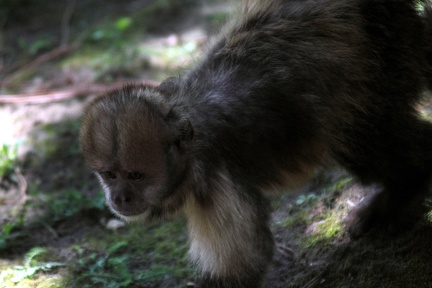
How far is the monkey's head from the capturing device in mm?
3725

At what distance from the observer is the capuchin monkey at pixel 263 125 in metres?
3.81

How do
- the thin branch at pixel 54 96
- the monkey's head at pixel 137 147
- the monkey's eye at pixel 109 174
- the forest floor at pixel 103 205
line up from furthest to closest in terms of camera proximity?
the thin branch at pixel 54 96
the forest floor at pixel 103 205
the monkey's eye at pixel 109 174
the monkey's head at pixel 137 147

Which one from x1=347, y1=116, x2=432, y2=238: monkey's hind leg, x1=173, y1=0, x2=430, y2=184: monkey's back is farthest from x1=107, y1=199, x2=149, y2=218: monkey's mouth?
x1=347, y1=116, x2=432, y2=238: monkey's hind leg

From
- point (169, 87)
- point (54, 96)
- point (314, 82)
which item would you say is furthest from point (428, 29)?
point (54, 96)

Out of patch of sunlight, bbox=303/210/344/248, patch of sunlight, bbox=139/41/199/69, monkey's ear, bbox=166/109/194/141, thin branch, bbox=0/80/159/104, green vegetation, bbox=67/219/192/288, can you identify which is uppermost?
monkey's ear, bbox=166/109/194/141

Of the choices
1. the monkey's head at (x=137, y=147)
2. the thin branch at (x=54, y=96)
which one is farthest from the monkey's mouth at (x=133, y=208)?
the thin branch at (x=54, y=96)

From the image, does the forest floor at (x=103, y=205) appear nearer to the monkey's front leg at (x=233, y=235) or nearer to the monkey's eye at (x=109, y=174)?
the monkey's front leg at (x=233, y=235)

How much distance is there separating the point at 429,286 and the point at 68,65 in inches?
210

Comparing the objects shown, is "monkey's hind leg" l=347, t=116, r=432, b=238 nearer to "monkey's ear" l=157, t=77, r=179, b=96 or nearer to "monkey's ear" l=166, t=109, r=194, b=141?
"monkey's ear" l=166, t=109, r=194, b=141

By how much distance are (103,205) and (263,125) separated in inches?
81.4

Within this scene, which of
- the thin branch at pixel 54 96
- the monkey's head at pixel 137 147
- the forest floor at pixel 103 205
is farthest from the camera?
the thin branch at pixel 54 96

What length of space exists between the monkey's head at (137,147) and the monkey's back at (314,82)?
22 centimetres

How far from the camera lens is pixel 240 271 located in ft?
12.6

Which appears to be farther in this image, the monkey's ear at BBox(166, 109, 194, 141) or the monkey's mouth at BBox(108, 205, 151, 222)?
the monkey's mouth at BBox(108, 205, 151, 222)
